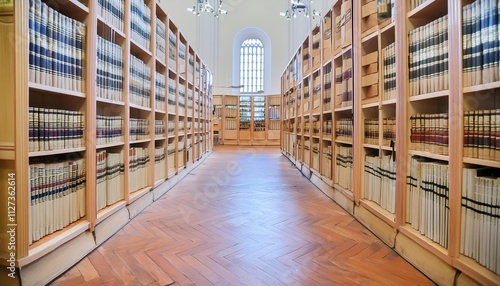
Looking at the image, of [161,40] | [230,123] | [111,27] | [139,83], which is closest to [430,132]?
[111,27]

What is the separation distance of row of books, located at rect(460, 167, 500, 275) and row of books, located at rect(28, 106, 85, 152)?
2013 mm

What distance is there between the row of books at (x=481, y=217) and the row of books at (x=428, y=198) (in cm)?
13

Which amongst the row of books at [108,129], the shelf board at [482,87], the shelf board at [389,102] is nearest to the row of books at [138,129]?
the row of books at [108,129]

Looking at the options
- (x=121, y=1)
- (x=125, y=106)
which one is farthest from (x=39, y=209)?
(x=121, y=1)

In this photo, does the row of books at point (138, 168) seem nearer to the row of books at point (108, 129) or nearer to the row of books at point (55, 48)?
the row of books at point (108, 129)

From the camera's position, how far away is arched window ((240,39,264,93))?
1341 centimetres

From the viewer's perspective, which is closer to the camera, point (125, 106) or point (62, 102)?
point (62, 102)

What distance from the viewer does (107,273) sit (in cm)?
156

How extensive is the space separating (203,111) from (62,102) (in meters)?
4.78

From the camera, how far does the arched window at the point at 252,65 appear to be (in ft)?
44.0

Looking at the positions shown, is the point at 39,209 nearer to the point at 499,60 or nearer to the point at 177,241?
the point at 177,241

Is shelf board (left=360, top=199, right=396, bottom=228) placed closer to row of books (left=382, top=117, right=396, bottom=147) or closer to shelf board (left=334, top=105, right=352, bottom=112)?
row of books (left=382, top=117, right=396, bottom=147)

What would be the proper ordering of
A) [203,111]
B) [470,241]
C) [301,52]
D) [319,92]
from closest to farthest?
[470,241], [319,92], [301,52], [203,111]

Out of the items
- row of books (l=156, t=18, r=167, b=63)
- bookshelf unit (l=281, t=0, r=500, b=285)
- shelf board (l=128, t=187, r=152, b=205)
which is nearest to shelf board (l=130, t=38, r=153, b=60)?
row of books (l=156, t=18, r=167, b=63)
